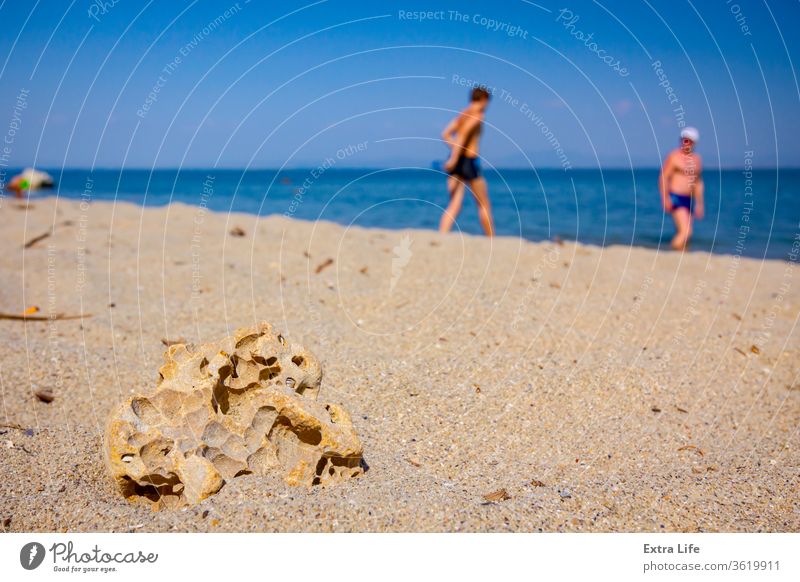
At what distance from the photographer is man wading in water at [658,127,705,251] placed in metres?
10.9

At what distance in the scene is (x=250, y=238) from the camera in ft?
29.1

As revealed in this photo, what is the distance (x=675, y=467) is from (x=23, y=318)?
5.20m

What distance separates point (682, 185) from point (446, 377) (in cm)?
825

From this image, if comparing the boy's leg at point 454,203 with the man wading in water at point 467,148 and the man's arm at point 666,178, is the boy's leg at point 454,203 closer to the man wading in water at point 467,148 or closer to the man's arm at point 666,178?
the man wading in water at point 467,148

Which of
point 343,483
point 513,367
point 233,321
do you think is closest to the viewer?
point 343,483

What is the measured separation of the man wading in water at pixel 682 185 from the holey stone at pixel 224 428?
9313 mm

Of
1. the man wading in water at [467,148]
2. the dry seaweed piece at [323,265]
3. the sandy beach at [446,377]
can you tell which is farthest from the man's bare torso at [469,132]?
the dry seaweed piece at [323,265]

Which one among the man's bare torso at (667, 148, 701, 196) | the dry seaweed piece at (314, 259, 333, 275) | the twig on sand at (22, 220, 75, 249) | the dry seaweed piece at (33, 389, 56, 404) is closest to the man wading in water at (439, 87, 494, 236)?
the dry seaweed piece at (314, 259, 333, 275)
